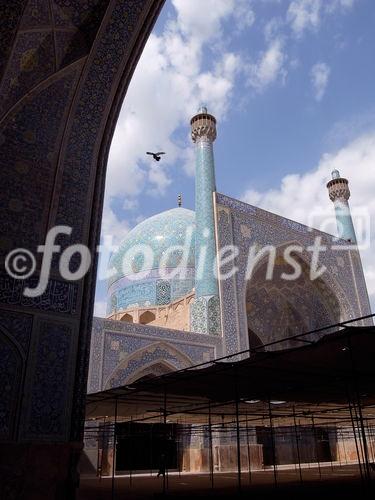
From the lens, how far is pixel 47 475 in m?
3.03

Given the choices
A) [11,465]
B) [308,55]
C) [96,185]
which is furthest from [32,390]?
[308,55]

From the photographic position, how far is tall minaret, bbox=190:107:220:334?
10164mm

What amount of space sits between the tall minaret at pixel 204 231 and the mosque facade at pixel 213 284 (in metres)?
0.02

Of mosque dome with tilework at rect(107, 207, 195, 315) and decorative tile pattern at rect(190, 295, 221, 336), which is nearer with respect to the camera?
decorative tile pattern at rect(190, 295, 221, 336)

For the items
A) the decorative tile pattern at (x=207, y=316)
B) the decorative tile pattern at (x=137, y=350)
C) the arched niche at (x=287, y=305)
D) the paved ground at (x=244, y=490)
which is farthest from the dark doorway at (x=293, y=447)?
the paved ground at (x=244, y=490)

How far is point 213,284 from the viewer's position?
10.3 m

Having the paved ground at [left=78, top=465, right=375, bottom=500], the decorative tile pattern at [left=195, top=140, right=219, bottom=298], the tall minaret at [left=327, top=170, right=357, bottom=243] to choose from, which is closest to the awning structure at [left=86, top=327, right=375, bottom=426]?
the paved ground at [left=78, top=465, right=375, bottom=500]

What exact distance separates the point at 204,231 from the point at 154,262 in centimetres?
479

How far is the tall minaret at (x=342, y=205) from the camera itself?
582 inches

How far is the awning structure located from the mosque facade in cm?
175
